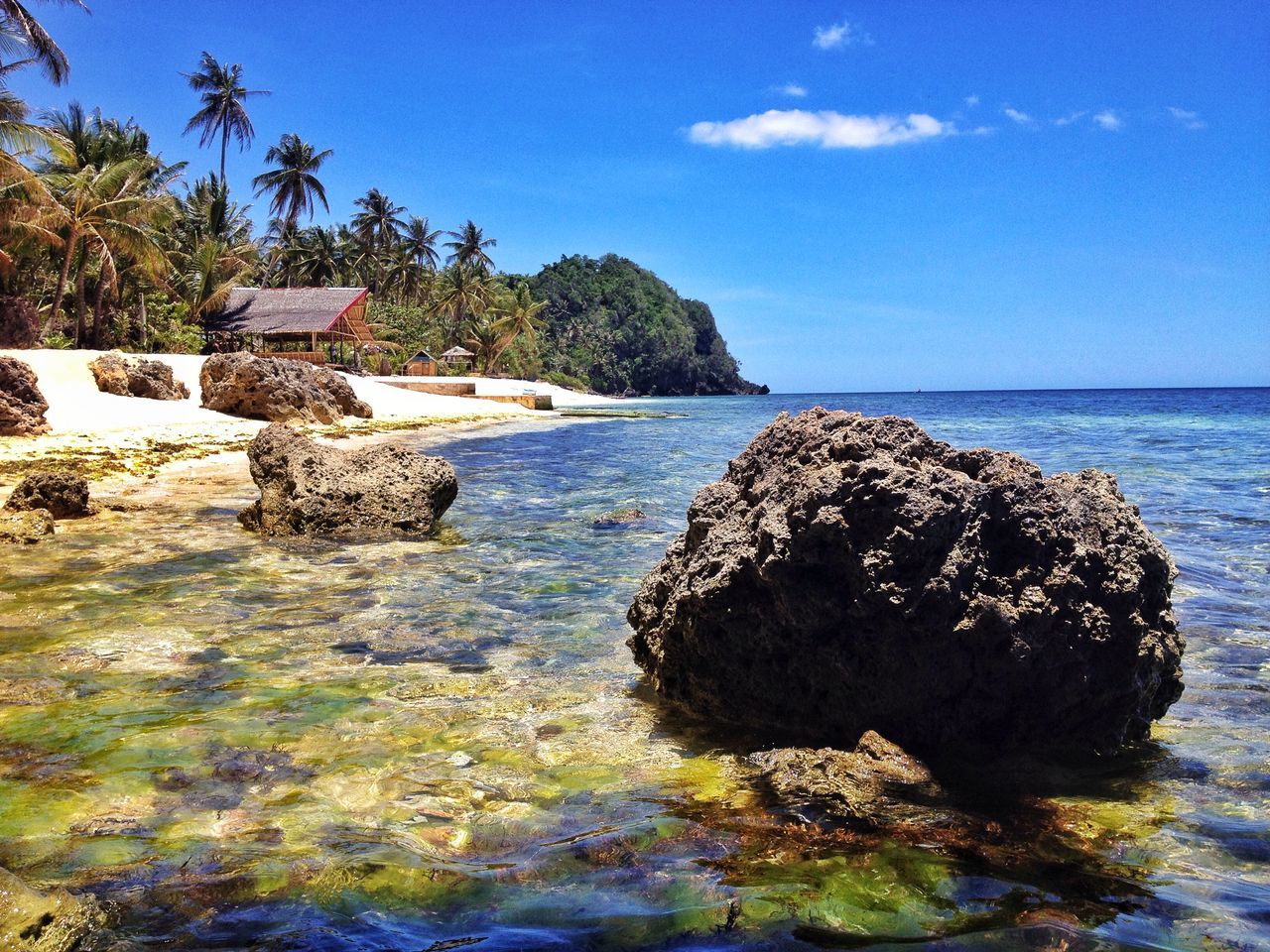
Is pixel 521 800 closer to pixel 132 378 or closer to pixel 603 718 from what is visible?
pixel 603 718

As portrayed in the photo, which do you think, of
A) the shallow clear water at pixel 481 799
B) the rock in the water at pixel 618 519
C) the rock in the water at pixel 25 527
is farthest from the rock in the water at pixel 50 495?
the rock in the water at pixel 618 519

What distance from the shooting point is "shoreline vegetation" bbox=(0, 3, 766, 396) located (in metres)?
29.5

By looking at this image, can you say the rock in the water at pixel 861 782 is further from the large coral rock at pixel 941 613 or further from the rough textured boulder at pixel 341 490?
the rough textured boulder at pixel 341 490

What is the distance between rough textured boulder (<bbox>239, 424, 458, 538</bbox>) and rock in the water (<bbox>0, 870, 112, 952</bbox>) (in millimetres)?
7234

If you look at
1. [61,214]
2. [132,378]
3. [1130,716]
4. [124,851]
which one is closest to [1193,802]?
[1130,716]

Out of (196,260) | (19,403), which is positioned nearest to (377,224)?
(196,260)

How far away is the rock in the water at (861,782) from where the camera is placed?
127 inches

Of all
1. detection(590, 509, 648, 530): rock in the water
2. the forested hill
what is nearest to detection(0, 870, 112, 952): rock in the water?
detection(590, 509, 648, 530): rock in the water

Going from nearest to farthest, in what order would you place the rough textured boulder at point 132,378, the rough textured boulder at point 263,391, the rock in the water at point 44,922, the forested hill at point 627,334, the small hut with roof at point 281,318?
the rock in the water at point 44,922 → the rough textured boulder at point 132,378 → the rough textured boulder at point 263,391 → the small hut with roof at point 281,318 → the forested hill at point 627,334

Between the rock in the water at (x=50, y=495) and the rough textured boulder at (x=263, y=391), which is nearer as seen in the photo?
the rock in the water at (x=50, y=495)

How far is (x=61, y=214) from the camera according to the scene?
1147 inches

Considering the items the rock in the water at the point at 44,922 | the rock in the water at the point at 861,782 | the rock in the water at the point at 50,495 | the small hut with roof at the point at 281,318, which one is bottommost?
the rock in the water at the point at 861,782

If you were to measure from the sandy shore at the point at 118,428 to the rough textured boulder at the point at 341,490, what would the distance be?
161 inches

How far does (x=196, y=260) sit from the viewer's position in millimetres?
43562
